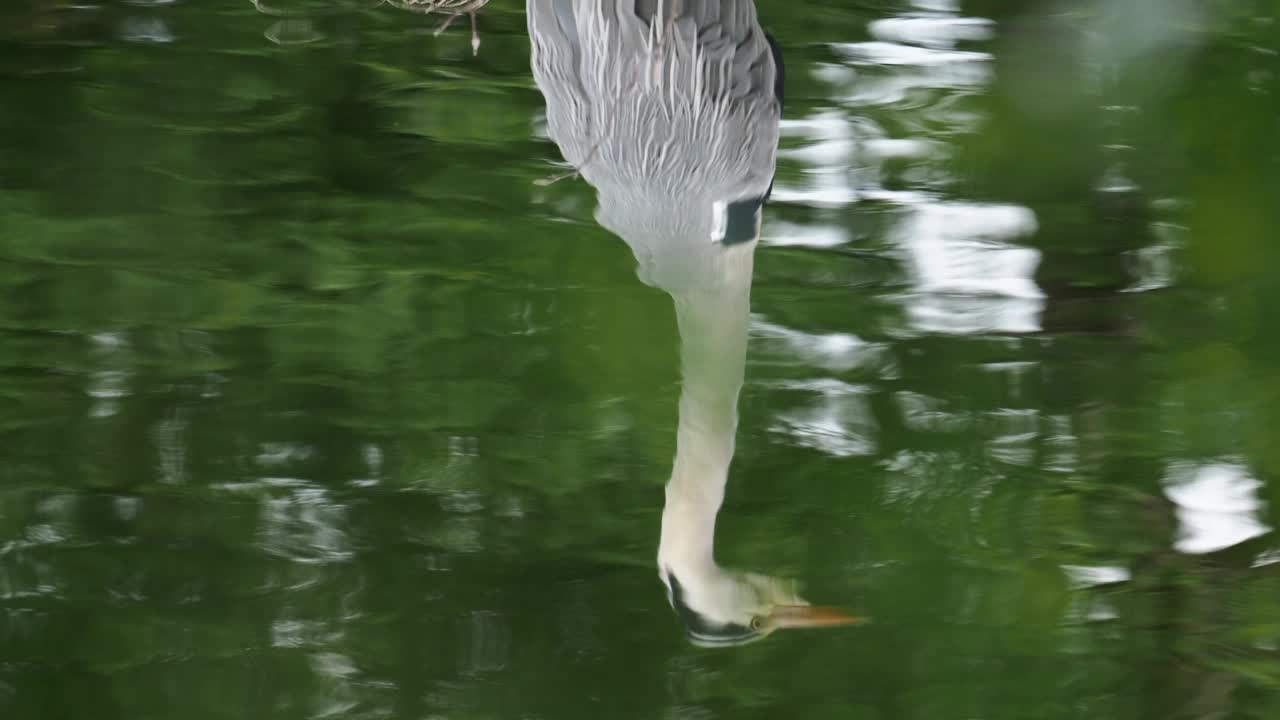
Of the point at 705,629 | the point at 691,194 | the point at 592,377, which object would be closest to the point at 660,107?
the point at 691,194

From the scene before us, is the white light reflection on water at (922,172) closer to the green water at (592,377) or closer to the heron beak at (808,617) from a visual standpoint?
the green water at (592,377)

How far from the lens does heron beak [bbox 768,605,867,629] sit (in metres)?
1.39

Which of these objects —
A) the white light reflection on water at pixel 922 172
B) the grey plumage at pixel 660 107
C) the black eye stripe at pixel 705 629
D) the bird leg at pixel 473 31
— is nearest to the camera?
the black eye stripe at pixel 705 629

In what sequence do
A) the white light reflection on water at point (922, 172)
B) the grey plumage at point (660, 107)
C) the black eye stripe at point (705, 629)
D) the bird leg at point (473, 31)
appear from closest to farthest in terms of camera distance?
1. the black eye stripe at point (705, 629)
2. the grey plumage at point (660, 107)
3. the white light reflection on water at point (922, 172)
4. the bird leg at point (473, 31)

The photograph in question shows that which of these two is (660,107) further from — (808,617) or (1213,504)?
(1213,504)

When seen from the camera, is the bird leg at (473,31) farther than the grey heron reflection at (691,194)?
Yes

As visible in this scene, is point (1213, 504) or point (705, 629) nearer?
point (705, 629)

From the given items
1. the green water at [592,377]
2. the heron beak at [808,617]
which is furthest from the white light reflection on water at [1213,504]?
the heron beak at [808,617]

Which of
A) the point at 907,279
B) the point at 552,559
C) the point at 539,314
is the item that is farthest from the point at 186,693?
the point at 907,279

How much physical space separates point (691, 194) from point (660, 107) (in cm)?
11

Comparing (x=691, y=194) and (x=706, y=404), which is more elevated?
(x=691, y=194)

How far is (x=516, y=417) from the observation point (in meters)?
1.54

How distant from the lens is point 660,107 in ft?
4.92

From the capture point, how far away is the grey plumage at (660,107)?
4.91 ft
